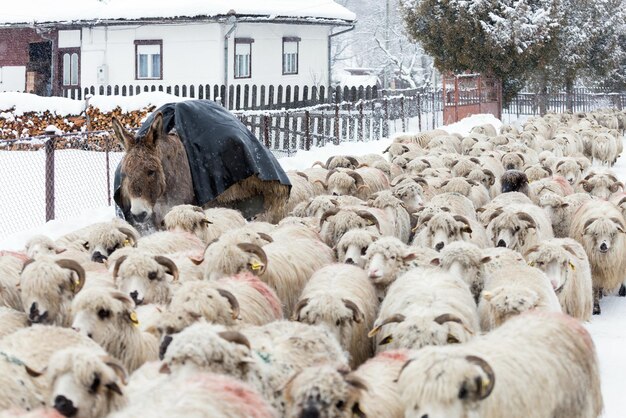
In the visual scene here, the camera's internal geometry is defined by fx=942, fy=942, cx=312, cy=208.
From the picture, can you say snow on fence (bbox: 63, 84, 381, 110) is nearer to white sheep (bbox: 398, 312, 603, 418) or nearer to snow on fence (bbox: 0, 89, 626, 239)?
snow on fence (bbox: 0, 89, 626, 239)

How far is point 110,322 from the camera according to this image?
630 centimetres

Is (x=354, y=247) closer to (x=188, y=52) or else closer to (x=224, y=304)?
(x=224, y=304)

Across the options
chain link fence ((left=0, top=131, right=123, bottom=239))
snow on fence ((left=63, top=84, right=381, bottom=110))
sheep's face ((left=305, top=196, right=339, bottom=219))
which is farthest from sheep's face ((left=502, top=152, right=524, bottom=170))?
snow on fence ((left=63, top=84, right=381, bottom=110))

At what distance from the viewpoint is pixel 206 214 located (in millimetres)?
10406

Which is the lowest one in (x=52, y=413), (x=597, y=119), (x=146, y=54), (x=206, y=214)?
(x=52, y=413)

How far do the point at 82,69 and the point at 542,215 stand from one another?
22808mm

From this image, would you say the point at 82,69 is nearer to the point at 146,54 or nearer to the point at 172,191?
the point at 146,54

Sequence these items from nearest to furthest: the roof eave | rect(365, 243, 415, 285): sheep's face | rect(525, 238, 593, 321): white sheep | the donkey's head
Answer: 1. rect(365, 243, 415, 285): sheep's face
2. rect(525, 238, 593, 321): white sheep
3. the donkey's head
4. the roof eave

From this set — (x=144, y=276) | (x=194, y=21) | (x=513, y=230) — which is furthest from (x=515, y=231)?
(x=194, y=21)

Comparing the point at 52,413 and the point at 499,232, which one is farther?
the point at 499,232

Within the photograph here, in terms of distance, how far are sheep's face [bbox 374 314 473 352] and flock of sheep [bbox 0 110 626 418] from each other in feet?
0.05

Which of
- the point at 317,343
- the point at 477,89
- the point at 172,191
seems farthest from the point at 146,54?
the point at 317,343

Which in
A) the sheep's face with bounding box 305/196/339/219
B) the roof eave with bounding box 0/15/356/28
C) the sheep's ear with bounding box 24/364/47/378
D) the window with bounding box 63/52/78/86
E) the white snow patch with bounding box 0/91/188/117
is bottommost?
the sheep's ear with bounding box 24/364/47/378

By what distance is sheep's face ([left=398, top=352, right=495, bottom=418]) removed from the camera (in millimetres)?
4996
